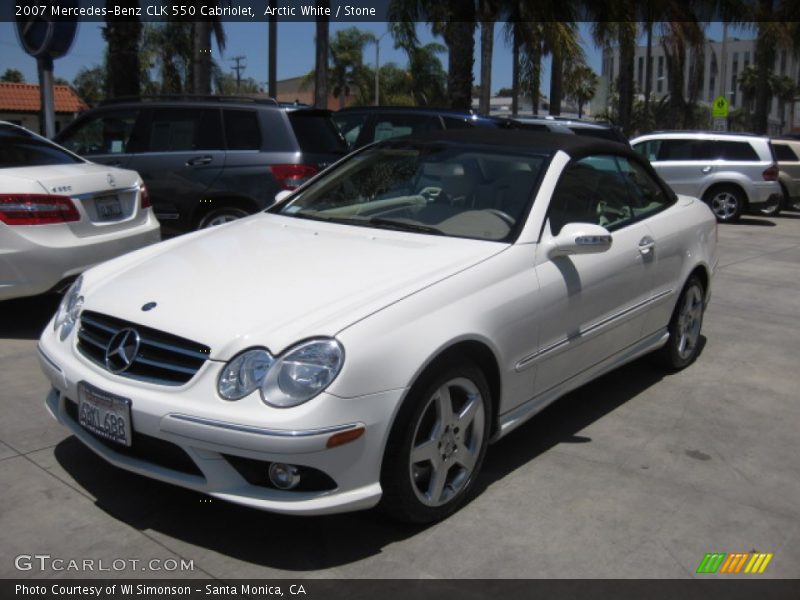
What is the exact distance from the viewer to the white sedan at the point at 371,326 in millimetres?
Answer: 3100

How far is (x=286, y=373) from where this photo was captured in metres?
3.09

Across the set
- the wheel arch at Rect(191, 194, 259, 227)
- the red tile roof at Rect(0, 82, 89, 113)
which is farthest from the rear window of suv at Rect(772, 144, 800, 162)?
the red tile roof at Rect(0, 82, 89, 113)

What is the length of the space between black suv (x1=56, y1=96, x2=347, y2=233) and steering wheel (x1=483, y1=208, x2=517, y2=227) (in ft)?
13.4

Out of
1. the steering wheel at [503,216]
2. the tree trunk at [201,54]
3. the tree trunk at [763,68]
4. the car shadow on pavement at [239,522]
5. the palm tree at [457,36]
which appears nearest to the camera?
the car shadow on pavement at [239,522]

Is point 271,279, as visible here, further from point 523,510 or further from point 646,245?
point 646,245

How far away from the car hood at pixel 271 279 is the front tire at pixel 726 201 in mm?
12785

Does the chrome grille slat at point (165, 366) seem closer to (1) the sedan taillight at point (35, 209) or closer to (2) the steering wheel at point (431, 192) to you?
(2) the steering wheel at point (431, 192)

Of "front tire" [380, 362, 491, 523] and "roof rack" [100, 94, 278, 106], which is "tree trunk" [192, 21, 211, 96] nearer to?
"roof rack" [100, 94, 278, 106]

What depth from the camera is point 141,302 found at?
11.6 feet

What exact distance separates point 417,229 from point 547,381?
952 mm

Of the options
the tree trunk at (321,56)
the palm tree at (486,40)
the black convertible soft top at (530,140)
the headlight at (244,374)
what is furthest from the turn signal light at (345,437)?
the palm tree at (486,40)

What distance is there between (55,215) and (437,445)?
3546 millimetres

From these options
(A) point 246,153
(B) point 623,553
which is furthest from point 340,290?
(A) point 246,153

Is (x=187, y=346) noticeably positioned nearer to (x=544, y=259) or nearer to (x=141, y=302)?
(x=141, y=302)
